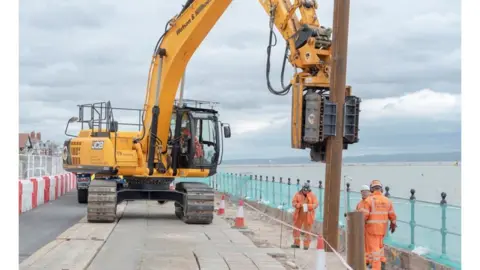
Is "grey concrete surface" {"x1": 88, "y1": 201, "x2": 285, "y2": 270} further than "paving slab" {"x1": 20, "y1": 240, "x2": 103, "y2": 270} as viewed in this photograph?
Yes

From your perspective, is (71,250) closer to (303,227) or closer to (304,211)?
(304,211)

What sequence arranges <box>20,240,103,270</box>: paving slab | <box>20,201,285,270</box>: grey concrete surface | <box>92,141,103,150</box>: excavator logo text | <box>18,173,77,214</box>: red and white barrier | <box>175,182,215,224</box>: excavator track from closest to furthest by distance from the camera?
<box>20,240,103,270</box>: paving slab, <box>20,201,285,270</box>: grey concrete surface, <box>175,182,215,224</box>: excavator track, <box>92,141,103,150</box>: excavator logo text, <box>18,173,77,214</box>: red and white barrier

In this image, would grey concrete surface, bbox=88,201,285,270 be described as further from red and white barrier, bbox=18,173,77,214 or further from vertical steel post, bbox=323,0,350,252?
red and white barrier, bbox=18,173,77,214

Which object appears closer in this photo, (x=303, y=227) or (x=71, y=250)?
(x=71, y=250)

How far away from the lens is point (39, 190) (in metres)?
24.3

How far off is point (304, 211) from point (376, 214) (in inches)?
152

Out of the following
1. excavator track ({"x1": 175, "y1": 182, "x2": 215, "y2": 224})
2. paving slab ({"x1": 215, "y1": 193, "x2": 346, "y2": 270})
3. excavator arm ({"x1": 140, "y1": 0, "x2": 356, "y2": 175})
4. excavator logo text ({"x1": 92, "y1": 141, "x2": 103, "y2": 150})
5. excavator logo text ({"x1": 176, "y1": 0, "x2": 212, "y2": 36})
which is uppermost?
excavator logo text ({"x1": 176, "y1": 0, "x2": 212, "y2": 36})

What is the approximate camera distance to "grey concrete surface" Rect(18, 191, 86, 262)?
45.7ft

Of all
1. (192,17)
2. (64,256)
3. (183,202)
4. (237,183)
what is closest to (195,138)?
(183,202)

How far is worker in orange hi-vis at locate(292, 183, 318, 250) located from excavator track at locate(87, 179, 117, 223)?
222 inches

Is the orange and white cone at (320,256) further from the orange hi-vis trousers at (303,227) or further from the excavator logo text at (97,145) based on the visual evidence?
the excavator logo text at (97,145)

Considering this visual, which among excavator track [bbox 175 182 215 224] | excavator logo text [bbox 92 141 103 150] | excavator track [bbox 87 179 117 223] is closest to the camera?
excavator track [bbox 87 179 117 223]

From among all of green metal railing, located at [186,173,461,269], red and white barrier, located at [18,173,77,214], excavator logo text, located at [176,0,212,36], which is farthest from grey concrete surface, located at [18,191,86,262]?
green metal railing, located at [186,173,461,269]

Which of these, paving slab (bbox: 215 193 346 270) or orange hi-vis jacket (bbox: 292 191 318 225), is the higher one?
orange hi-vis jacket (bbox: 292 191 318 225)
